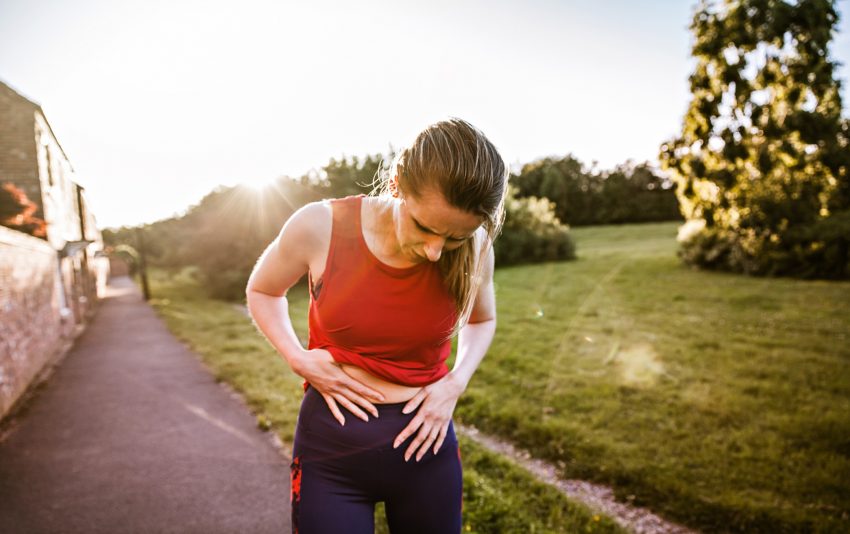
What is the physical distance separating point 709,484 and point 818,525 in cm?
77

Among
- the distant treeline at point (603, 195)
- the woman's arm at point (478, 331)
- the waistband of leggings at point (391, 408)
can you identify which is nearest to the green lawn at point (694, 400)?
the woman's arm at point (478, 331)

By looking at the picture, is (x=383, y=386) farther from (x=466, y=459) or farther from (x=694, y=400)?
(x=694, y=400)

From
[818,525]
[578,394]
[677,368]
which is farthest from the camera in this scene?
[677,368]

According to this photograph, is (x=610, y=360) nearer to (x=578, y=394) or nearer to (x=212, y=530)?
(x=578, y=394)

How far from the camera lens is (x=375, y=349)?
1.58 metres

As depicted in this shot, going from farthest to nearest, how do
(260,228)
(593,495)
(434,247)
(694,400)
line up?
(260,228)
(694,400)
(593,495)
(434,247)

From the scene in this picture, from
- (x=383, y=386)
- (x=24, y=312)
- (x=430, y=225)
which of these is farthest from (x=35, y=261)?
(x=430, y=225)

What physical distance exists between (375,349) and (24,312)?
28.8 ft

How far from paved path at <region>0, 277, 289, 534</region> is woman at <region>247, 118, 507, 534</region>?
100 inches

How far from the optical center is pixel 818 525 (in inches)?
141

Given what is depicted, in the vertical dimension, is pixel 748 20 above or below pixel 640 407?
above

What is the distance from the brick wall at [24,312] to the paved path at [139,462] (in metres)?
0.46

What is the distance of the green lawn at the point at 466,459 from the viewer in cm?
357

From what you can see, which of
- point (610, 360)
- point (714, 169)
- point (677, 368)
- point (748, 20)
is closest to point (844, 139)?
point (714, 169)
